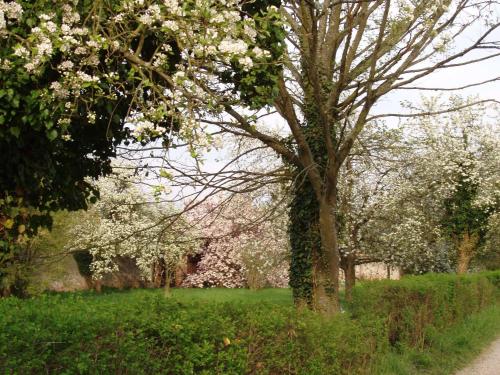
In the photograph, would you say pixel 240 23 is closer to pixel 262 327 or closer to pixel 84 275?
pixel 262 327

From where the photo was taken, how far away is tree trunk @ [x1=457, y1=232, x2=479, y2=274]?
78.2ft

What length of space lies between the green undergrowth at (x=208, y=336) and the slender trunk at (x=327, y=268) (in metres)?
0.90

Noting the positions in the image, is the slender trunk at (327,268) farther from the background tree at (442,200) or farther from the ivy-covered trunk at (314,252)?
the background tree at (442,200)

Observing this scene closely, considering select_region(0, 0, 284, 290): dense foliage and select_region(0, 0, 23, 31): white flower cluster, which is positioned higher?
select_region(0, 0, 23, 31): white flower cluster

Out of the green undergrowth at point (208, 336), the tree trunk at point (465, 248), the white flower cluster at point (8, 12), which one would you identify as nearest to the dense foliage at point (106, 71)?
the white flower cluster at point (8, 12)

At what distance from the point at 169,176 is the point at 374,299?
5.19 m

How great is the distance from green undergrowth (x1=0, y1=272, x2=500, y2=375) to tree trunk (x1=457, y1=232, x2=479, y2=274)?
49.0 ft

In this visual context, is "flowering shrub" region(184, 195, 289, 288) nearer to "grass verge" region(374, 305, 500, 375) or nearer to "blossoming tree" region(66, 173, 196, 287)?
"blossoming tree" region(66, 173, 196, 287)

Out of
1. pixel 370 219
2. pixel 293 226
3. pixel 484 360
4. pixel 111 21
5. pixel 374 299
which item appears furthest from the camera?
pixel 370 219

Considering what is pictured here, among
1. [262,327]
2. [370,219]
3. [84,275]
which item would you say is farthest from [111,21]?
[84,275]

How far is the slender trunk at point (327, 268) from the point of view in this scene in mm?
9828

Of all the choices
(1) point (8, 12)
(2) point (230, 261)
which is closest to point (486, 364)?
(1) point (8, 12)

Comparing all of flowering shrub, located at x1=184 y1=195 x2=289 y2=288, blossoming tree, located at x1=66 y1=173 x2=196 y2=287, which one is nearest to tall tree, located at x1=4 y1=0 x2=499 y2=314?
flowering shrub, located at x1=184 y1=195 x2=289 y2=288

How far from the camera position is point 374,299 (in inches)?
348
